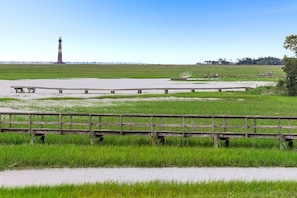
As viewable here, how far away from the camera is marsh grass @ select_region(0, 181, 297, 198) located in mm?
15827

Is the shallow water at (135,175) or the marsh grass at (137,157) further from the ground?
the marsh grass at (137,157)

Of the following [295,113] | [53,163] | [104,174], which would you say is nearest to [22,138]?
[53,163]

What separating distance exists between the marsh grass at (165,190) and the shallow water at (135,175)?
1.00 m

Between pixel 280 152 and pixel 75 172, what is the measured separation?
1106 centimetres

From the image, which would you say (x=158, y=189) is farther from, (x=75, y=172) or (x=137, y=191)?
(x=75, y=172)

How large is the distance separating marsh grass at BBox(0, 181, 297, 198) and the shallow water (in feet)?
3.28

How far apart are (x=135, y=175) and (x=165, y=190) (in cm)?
340

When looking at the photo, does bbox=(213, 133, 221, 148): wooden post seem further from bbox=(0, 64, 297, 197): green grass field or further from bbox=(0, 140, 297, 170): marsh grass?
bbox=(0, 140, 297, 170): marsh grass

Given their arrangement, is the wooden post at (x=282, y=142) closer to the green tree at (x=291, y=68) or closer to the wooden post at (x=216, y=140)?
the wooden post at (x=216, y=140)

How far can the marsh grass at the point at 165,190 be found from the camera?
15.8 meters

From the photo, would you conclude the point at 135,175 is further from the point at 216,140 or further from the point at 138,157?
the point at 216,140

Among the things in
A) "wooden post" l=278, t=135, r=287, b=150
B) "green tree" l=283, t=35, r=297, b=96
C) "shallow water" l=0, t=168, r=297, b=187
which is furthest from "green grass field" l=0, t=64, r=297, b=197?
"green tree" l=283, t=35, r=297, b=96

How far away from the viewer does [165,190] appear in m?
16.6

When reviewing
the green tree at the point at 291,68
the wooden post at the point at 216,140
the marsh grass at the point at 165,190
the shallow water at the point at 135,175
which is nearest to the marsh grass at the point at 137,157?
the shallow water at the point at 135,175
